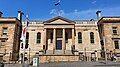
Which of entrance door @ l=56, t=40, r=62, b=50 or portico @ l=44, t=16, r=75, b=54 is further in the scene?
entrance door @ l=56, t=40, r=62, b=50

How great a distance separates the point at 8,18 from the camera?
36219 millimetres

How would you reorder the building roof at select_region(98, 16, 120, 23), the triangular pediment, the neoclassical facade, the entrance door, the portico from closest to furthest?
the building roof at select_region(98, 16, 120, 23) < the portico < the neoclassical facade < the triangular pediment < the entrance door

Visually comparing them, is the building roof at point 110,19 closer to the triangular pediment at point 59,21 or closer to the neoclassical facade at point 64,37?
the neoclassical facade at point 64,37

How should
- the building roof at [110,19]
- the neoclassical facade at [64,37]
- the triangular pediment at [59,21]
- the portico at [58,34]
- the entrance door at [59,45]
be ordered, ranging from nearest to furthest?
the building roof at [110,19], the portico at [58,34], the neoclassical facade at [64,37], the triangular pediment at [59,21], the entrance door at [59,45]

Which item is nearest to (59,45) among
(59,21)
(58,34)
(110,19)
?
(58,34)

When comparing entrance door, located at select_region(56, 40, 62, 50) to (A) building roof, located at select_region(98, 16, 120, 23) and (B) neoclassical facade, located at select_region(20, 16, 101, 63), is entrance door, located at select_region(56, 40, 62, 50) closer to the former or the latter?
(B) neoclassical facade, located at select_region(20, 16, 101, 63)

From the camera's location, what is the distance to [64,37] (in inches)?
1419

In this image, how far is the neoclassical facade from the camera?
3628 cm

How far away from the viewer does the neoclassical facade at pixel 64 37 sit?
3628 centimetres

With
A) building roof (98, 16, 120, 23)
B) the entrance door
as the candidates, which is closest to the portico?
the entrance door

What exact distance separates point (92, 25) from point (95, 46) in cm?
512

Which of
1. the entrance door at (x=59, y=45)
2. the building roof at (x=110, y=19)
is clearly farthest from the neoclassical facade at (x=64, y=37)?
the building roof at (x=110, y=19)

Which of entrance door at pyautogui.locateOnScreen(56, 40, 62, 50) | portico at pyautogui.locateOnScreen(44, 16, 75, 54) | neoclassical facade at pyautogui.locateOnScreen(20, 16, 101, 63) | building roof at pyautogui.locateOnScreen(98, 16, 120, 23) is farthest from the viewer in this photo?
entrance door at pyautogui.locateOnScreen(56, 40, 62, 50)

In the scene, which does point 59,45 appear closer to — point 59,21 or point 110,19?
point 59,21
